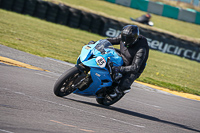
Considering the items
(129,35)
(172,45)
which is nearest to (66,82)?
(129,35)

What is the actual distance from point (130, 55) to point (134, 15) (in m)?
28.8

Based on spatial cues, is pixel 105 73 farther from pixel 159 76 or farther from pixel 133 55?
pixel 159 76

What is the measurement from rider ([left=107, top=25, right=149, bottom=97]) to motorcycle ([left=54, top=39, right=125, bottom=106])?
162 millimetres

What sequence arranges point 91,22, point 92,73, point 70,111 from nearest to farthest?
point 70,111
point 92,73
point 91,22

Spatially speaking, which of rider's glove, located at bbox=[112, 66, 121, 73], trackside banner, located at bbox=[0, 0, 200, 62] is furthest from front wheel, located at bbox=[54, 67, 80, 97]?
trackside banner, located at bbox=[0, 0, 200, 62]

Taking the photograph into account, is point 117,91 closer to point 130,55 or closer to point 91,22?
point 130,55

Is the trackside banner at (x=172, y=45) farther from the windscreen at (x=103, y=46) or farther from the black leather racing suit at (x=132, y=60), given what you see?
the windscreen at (x=103, y=46)

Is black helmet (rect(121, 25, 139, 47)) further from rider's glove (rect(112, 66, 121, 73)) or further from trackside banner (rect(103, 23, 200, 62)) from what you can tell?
trackside banner (rect(103, 23, 200, 62))

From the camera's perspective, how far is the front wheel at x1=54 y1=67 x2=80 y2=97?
22.2ft

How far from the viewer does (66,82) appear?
Result: 688 centimetres

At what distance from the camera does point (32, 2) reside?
2355 cm

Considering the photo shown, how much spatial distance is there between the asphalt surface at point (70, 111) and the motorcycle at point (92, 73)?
0.30 metres

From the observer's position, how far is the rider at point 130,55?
22.9 ft

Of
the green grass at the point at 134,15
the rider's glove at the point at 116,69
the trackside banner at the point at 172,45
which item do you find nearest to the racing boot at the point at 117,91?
the rider's glove at the point at 116,69
